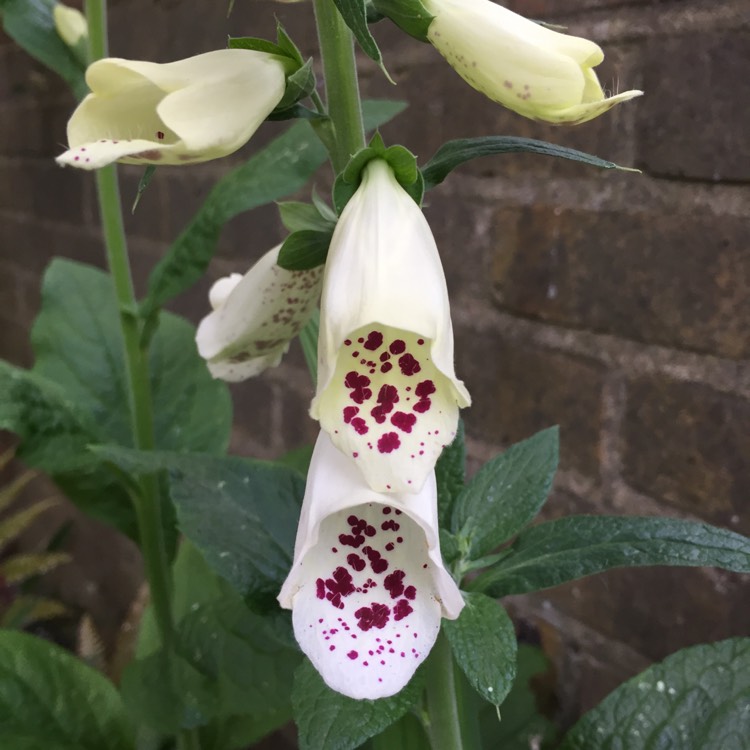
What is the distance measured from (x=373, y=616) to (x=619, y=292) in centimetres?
35

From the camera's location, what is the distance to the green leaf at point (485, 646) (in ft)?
0.81

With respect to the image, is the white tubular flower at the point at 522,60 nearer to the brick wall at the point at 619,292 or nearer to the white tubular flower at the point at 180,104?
the white tubular flower at the point at 180,104

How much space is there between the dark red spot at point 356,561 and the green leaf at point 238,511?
9cm

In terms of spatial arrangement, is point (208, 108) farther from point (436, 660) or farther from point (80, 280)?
point (80, 280)

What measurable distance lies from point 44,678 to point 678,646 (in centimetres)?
41

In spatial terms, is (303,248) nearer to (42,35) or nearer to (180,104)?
(180,104)

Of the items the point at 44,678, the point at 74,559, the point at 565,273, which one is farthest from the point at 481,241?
the point at 74,559

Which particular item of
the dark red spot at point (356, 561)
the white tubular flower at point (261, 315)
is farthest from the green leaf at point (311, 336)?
the dark red spot at point (356, 561)

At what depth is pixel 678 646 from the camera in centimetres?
55

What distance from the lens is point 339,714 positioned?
266 millimetres

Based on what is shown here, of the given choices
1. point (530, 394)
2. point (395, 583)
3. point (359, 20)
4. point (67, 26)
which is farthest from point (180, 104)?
point (530, 394)

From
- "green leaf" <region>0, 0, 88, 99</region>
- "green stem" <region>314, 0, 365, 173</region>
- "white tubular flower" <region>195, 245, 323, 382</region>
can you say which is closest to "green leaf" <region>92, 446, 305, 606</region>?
"white tubular flower" <region>195, 245, 323, 382</region>

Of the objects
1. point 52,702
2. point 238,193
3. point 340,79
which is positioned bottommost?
point 52,702

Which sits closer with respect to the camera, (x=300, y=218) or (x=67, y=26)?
(x=300, y=218)
